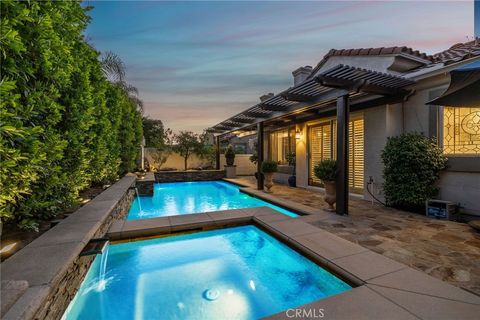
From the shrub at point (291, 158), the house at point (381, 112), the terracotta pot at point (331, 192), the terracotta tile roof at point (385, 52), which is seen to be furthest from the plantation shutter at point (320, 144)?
the terracotta pot at point (331, 192)

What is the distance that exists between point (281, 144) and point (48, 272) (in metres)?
13.0

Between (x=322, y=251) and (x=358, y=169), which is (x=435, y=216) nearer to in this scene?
(x=358, y=169)

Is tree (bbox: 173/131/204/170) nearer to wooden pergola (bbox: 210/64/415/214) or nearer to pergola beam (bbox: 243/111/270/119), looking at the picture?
pergola beam (bbox: 243/111/270/119)

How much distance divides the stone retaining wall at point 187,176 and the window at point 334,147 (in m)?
7.87

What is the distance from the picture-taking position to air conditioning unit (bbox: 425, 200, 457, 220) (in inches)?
220

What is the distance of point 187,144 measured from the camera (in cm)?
1853

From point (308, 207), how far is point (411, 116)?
403 centimetres

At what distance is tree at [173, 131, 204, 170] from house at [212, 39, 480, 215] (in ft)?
30.0

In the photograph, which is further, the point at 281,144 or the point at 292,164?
the point at 281,144

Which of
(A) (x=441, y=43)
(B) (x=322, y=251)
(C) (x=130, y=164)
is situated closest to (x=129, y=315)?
(B) (x=322, y=251)

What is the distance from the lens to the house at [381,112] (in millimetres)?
5492

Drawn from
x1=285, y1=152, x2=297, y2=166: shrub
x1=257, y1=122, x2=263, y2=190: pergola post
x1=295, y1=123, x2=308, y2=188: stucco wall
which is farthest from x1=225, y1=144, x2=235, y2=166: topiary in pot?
x1=295, y1=123, x2=308, y2=188: stucco wall

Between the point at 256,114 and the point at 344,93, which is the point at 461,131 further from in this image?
the point at 256,114

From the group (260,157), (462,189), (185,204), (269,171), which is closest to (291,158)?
(260,157)
